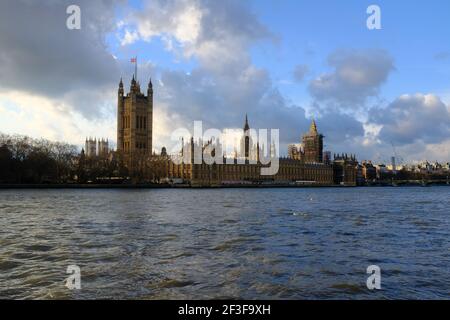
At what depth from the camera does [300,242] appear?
20.0 meters

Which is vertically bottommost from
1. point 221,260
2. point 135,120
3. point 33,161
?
point 221,260

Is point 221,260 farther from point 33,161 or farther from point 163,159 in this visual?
point 163,159

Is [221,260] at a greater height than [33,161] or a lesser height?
lesser

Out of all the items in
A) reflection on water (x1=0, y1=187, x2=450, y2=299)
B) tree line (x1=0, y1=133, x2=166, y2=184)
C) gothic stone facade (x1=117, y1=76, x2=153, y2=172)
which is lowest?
reflection on water (x1=0, y1=187, x2=450, y2=299)

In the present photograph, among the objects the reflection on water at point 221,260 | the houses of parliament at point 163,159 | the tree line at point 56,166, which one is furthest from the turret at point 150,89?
the reflection on water at point 221,260

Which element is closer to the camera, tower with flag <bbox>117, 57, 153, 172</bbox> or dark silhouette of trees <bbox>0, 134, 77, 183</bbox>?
dark silhouette of trees <bbox>0, 134, 77, 183</bbox>

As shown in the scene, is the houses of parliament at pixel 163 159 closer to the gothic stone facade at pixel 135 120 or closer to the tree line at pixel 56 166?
the gothic stone facade at pixel 135 120

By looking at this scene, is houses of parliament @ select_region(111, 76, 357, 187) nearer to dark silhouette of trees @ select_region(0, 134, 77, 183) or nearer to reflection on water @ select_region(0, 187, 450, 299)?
dark silhouette of trees @ select_region(0, 134, 77, 183)

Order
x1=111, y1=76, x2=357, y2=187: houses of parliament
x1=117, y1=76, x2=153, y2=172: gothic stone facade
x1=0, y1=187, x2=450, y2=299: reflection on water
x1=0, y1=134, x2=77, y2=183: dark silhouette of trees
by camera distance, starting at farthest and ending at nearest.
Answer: x1=117, y1=76, x2=153, y2=172: gothic stone facade < x1=111, y1=76, x2=357, y2=187: houses of parliament < x1=0, y1=134, x2=77, y2=183: dark silhouette of trees < x1=0, y1=187, x2=450, y2=299: reflection on water

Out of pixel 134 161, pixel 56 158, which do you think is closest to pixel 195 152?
pixel 134 161

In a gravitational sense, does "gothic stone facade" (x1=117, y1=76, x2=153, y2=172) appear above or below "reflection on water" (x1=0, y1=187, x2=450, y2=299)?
above

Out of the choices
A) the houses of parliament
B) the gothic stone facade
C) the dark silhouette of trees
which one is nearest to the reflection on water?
the dark silhouette of trees

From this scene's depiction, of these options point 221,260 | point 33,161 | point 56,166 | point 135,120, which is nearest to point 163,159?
point 135,120
